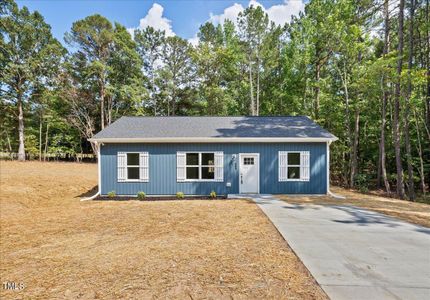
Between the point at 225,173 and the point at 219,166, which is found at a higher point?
the point at 219,166

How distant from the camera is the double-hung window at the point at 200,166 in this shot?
10.7 metres

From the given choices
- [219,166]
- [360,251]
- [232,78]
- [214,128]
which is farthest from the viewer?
[232,78]

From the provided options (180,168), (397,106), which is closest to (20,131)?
(180,168)

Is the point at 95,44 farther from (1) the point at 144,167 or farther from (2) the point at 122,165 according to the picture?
(1) the point at 144,167


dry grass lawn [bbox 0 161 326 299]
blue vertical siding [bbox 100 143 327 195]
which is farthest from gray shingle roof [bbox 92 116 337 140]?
dry grass lawn [bbox 0 161 326 299]

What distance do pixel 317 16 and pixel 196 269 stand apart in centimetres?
2082

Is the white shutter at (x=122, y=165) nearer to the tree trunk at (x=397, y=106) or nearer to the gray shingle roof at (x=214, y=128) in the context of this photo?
the gray shingle roof at (x=214, y=128)

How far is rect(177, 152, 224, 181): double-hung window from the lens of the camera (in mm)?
10680

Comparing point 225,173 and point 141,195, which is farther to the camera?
point 225,173

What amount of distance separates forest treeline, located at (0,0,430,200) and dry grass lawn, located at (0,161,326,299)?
13.0 metres

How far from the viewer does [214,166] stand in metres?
10.7

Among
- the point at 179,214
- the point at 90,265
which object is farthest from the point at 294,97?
the point at 90,265

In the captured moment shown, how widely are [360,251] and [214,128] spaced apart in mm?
8447

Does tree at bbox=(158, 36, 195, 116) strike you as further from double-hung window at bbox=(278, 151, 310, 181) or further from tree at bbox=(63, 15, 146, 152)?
double-hung window at bbox=(278, 151, 310, 181)
